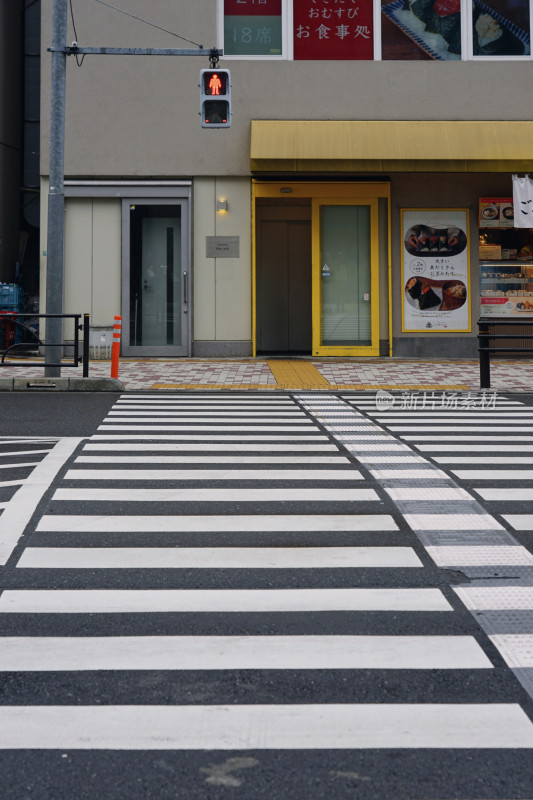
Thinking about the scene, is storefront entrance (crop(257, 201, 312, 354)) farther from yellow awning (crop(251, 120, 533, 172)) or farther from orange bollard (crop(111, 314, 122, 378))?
orange bollard (crop(111, 314, 122, 378))

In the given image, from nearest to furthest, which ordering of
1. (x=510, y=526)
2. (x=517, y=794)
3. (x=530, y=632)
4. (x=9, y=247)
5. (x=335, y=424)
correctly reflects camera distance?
(x=517, y=794)
(x=530, y=632)
(x=510, y=526)
(x=335, y=424)
(x=9, y=247)

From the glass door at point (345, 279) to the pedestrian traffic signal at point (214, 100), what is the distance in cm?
601

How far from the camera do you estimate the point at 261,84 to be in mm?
20906

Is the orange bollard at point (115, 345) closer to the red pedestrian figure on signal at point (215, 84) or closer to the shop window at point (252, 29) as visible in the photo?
the red pedestrian figure on signal at point (215, 84)

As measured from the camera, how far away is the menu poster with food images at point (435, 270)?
21266 millimetres

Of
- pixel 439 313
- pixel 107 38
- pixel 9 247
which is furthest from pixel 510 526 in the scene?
pixel 9 247

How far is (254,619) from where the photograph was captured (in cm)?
460

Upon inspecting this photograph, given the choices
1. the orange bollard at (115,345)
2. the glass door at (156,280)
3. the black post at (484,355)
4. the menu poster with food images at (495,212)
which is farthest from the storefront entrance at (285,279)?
the black post at (484,355)

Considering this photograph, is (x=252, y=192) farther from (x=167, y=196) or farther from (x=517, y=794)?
(x=517, y=794)

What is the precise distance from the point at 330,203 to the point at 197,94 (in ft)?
11.8

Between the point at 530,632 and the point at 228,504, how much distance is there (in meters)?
3.14

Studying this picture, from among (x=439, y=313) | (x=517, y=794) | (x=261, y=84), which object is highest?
(x=261, y=84)

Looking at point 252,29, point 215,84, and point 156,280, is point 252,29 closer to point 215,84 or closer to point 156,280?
point 156,280

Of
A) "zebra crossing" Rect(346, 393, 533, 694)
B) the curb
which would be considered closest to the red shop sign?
the curb
